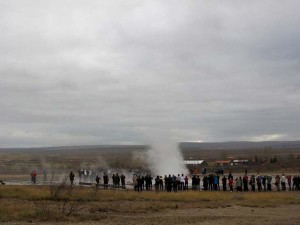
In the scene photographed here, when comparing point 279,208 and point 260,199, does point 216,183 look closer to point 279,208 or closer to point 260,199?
point 260,199

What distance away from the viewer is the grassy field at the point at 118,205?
60.5 ft

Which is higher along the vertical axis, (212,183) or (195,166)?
(195,166)

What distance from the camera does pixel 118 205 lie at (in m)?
23.2

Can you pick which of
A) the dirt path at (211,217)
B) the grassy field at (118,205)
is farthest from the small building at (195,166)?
the dirt path at (211,217)

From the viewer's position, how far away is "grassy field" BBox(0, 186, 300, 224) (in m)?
18.4

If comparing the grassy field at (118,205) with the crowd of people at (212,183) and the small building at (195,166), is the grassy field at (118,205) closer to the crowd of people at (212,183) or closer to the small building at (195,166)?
the crowd of people at (212,183)

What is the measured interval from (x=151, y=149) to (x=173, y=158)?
12.9 ft

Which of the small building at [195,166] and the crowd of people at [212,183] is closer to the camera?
the crowd of people at [212,183]

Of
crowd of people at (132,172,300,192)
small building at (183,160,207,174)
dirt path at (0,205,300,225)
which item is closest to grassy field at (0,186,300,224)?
dirt path at (0,205,300,225)

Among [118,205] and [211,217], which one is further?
[118,205]

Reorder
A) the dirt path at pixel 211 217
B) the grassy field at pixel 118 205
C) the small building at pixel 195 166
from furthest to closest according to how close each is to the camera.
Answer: the small building at pixel 195 166
the grassy field at pixel 118 205
the dirt path at pixel 211 217

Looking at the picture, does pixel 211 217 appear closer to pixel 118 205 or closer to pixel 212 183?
pixel 118 205

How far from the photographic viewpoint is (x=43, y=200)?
2527 cm

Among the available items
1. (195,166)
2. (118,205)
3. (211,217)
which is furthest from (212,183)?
(195,166)
